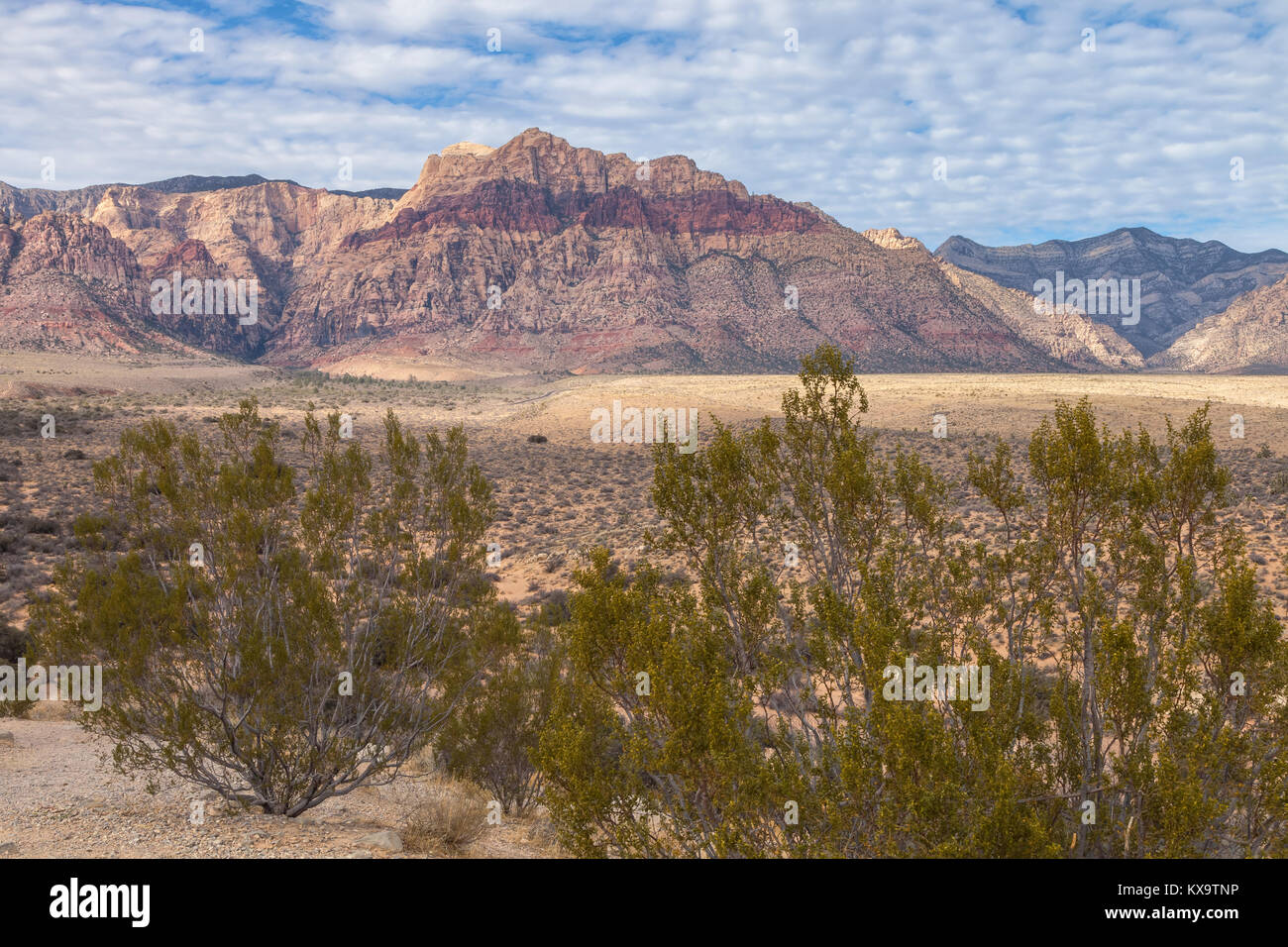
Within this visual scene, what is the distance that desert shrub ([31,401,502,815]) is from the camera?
24.8 ft

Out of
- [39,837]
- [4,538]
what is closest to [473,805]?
[39,837]

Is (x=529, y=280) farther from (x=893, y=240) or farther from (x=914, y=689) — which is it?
(x=914, y=689)

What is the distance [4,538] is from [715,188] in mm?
157738

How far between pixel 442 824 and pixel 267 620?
2.85m

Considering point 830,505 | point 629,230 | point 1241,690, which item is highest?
point 629,230

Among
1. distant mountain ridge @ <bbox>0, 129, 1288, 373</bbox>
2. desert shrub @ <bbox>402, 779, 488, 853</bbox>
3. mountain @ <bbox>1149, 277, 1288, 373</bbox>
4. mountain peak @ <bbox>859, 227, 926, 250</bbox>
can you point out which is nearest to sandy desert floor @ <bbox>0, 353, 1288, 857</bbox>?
desert shrub @ <bbox>402, 779, 488, 853</bbox>

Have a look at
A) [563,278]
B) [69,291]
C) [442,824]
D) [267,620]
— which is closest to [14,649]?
[267,620]

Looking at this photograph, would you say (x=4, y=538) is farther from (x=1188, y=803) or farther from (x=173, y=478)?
(x=1188, y=803)

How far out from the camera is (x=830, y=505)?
8.01m

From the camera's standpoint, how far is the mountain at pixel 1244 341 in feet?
475

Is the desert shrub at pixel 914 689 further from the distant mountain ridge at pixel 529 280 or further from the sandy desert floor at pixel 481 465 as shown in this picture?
the distant mountain ridge at pixel 529 280

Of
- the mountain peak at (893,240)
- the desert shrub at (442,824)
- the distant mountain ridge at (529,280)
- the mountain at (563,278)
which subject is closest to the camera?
the desert shrub at (442,824)

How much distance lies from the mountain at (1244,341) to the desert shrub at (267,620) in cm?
17228

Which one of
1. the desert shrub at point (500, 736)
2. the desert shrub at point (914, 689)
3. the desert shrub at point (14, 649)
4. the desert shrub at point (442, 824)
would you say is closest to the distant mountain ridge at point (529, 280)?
the desert shrub at point (14, 649)
